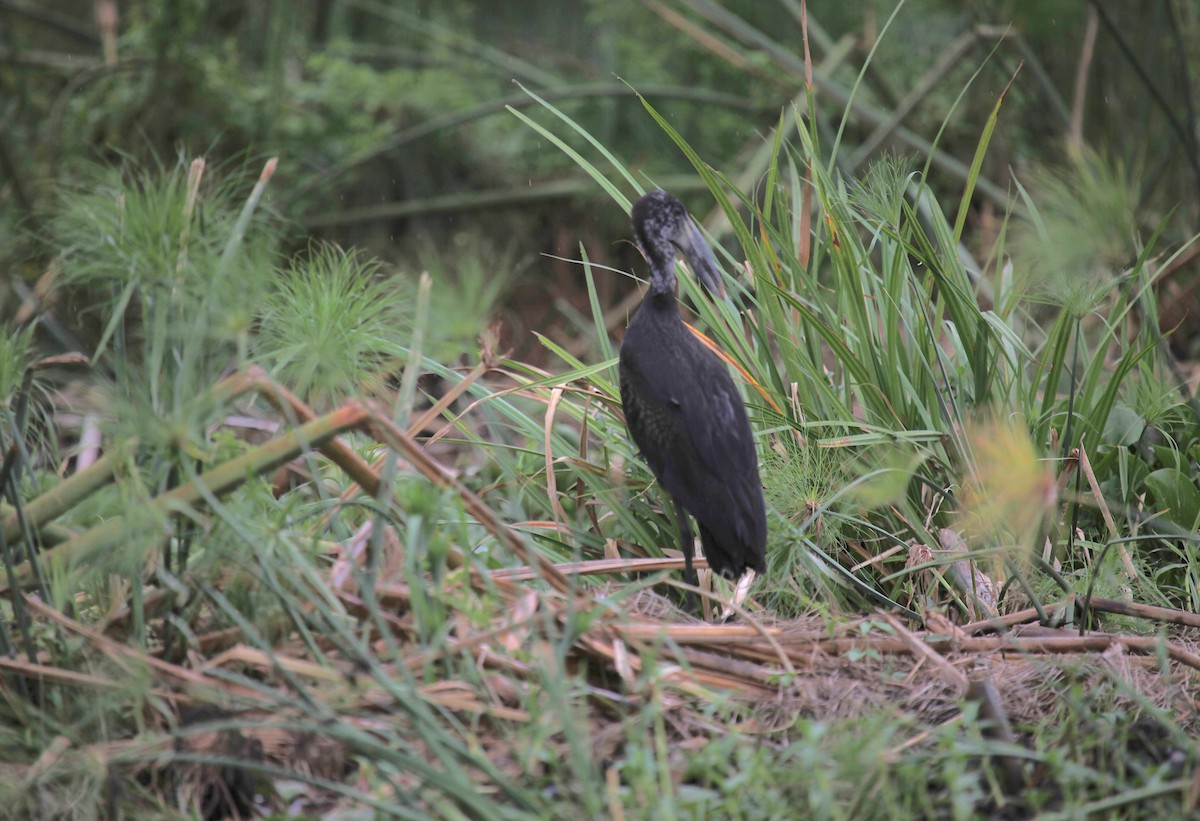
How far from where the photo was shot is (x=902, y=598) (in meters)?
2.45

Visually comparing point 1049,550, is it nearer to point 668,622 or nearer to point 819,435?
point 819,435

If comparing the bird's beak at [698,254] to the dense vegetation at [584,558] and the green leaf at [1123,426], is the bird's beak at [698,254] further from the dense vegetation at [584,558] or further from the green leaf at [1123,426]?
the green leaf at [1123,426]

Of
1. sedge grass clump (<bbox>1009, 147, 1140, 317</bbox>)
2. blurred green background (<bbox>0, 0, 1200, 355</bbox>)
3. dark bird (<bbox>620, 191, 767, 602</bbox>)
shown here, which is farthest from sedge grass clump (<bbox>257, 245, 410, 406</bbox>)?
blurred green background (<bbox>0, 0, 1200, 355</bbox>)

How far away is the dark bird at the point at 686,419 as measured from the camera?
217 cm

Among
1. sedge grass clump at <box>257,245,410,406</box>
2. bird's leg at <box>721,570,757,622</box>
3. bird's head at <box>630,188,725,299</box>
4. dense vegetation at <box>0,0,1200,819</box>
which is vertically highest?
bird's head at <box>630,188,725,299</box>

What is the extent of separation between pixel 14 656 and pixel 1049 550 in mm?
1990

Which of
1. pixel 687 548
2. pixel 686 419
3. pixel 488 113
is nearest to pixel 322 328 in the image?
pixel 686 419

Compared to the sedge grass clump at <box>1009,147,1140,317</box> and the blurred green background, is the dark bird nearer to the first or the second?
the sedge grass clump at <box>1009,147,1140,317</box>

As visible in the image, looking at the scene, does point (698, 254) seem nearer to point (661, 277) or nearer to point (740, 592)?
point (661, 277)

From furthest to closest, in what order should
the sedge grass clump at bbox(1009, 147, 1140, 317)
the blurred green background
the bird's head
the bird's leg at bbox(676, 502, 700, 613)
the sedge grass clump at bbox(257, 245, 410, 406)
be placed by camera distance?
the blurred green background, the bird's head, the bird's leg at bbox(676, 502, 700, 613), the sedge grass clump at bbox(1009, 147, 1140, 317), the sedge grass clump at bbox(257, 245, 410, 406)

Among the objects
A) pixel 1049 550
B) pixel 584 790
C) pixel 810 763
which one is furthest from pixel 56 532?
pixel 1049 550

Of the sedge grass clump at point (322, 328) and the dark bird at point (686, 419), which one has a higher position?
the sedge grass clump at point (322, 328)

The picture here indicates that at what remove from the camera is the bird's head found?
93.4 inches

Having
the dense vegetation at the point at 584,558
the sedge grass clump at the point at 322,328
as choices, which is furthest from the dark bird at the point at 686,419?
the sedge grass clump at the point at 322,328
